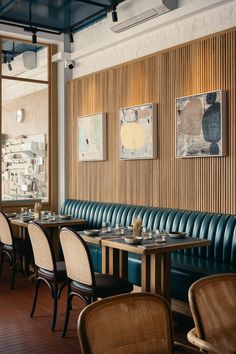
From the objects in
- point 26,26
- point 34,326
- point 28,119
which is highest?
point 26,26

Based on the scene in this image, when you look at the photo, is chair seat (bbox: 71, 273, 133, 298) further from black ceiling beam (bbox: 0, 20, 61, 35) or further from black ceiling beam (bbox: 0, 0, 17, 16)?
black ceiling beam (bbox: 0, 20, 61, 35)

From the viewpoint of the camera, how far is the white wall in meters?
5.13

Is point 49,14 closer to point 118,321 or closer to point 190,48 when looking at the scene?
point 190,48

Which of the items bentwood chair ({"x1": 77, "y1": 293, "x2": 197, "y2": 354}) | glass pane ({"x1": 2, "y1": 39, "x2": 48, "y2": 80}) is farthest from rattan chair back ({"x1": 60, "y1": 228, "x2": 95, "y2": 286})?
glass pane ({"x1": 2, "y1": 39, "x2": 48, "y2": 80})

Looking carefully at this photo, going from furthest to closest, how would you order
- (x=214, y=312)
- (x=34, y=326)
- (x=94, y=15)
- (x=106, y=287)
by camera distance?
1. (x=94, y=15)
2. (x=34, y=326)
3. (x=106, y=287)
4. (x=214, y=312)

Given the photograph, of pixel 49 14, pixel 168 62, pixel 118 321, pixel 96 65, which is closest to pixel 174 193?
pixel 168 62

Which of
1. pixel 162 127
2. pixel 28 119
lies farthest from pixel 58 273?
pixel 28 119

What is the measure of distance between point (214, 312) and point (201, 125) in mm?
3437

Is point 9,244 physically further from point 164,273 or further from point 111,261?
point 164,273

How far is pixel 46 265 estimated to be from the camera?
168 inches

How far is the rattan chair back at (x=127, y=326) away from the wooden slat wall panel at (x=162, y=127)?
10.5 feet

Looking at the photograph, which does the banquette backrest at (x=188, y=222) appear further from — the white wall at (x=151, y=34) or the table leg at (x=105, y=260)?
the white wall at (x=151, y=34)

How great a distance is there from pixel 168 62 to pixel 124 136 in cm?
124

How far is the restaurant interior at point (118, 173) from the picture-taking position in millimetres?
3625
